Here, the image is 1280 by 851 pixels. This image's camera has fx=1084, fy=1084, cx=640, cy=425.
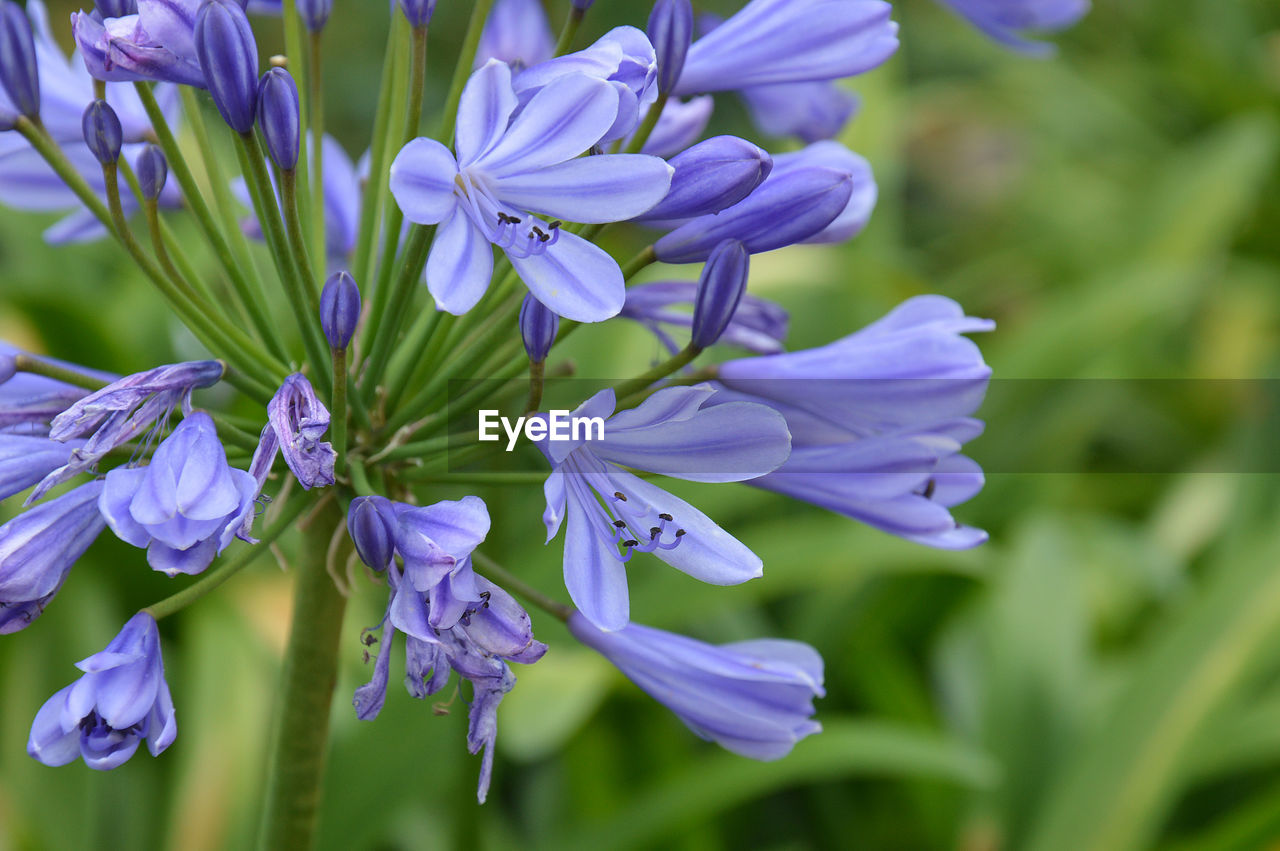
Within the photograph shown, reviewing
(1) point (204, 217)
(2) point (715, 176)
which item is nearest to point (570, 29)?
(2) point (715, 176)

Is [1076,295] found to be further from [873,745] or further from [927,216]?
[927,216]

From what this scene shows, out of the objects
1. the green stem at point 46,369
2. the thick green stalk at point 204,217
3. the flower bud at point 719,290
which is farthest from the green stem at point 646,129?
the green stem at point 46,369

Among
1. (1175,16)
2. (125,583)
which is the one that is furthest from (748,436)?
(1175,16)

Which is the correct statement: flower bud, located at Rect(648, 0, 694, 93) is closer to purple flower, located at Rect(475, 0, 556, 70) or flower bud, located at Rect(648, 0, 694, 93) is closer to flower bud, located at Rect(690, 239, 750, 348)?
flower bud, located at Rect(690, 239, 750, 348)

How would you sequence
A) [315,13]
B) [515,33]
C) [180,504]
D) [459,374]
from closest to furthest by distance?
[180,504] < [459,374] < [315,13] < [515,33]

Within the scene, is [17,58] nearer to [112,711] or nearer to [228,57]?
[228,57]

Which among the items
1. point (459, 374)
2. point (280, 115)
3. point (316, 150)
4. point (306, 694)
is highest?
point (280, 115)
